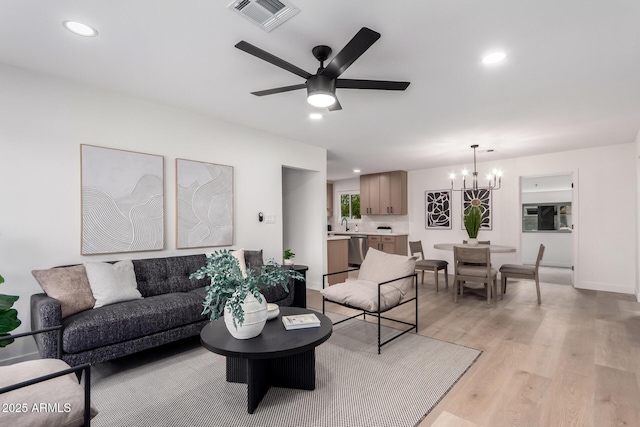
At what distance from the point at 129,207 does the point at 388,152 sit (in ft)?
13.3

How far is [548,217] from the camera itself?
792 centimetres

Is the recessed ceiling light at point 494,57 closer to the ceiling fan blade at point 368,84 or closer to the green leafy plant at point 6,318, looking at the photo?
the ceiling fan blade at point 368,84

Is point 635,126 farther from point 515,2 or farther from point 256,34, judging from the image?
point 256,34

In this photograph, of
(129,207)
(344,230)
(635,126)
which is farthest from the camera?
(344,230)

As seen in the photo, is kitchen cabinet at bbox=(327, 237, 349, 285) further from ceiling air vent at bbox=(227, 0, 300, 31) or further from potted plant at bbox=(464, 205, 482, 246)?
ceiling air vent at bbox=(227, 0, 300, 31)

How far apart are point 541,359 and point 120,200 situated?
4042 mm

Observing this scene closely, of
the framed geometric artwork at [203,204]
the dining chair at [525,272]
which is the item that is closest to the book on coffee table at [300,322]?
the framed geometric artwork at [203,204]

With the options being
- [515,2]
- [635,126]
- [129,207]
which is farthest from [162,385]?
[635,126]

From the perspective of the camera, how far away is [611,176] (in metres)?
5.08

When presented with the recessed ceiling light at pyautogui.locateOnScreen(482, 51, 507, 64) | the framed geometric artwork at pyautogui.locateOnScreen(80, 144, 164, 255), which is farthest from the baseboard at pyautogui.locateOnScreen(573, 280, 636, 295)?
the framed geometric artwork at pyautogui.locateOnScreen(80, 144, 164, 255)

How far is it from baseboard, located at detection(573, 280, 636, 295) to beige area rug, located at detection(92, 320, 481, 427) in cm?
395

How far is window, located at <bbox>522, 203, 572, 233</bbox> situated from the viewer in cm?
773

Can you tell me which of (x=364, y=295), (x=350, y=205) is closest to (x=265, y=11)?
(x=364, y=295)

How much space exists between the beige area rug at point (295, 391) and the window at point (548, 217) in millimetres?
6703
